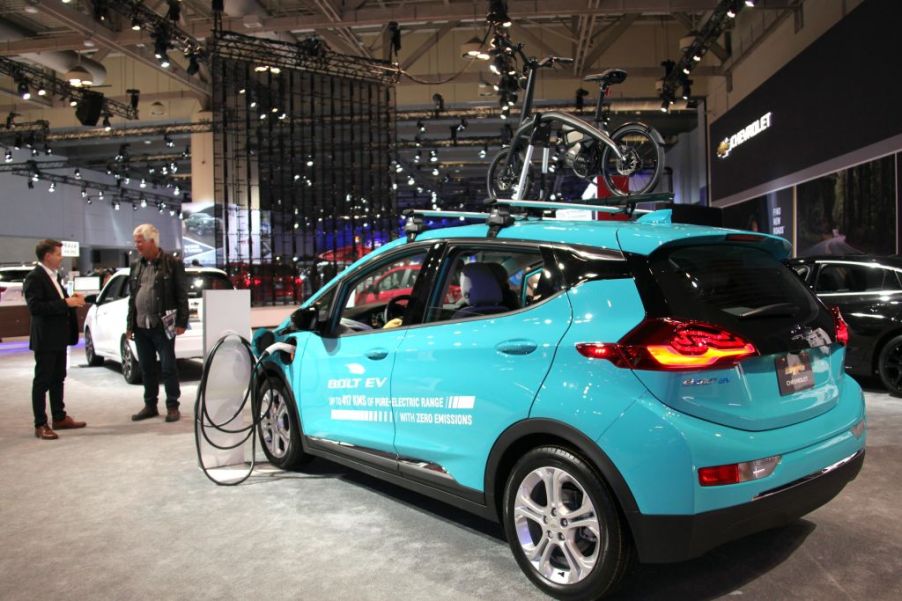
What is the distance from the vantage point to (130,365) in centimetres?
823

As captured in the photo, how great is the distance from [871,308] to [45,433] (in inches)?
300

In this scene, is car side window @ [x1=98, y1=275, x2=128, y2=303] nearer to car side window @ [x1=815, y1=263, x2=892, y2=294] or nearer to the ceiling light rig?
car side window @ [x1=815, y1=263, x2=892, y2=294]

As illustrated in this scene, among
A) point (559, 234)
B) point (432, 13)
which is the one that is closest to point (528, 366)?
point (559, 234)

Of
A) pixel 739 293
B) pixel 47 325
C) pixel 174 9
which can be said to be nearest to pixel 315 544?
pixel 739 293

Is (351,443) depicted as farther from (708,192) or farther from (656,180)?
(708,192)

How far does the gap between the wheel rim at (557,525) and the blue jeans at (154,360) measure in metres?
4.45

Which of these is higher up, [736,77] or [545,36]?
[545,36]

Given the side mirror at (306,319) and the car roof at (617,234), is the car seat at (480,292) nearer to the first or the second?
the car roof at (617,234)

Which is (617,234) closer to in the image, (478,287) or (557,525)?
(478,287)

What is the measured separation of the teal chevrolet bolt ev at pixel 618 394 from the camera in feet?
7.14

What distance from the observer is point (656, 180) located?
518 cm

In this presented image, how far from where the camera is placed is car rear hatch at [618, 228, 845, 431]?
86.2 inches

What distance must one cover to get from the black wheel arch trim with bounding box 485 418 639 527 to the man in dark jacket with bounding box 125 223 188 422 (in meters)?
4.17

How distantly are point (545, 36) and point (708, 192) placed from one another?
227 inches
